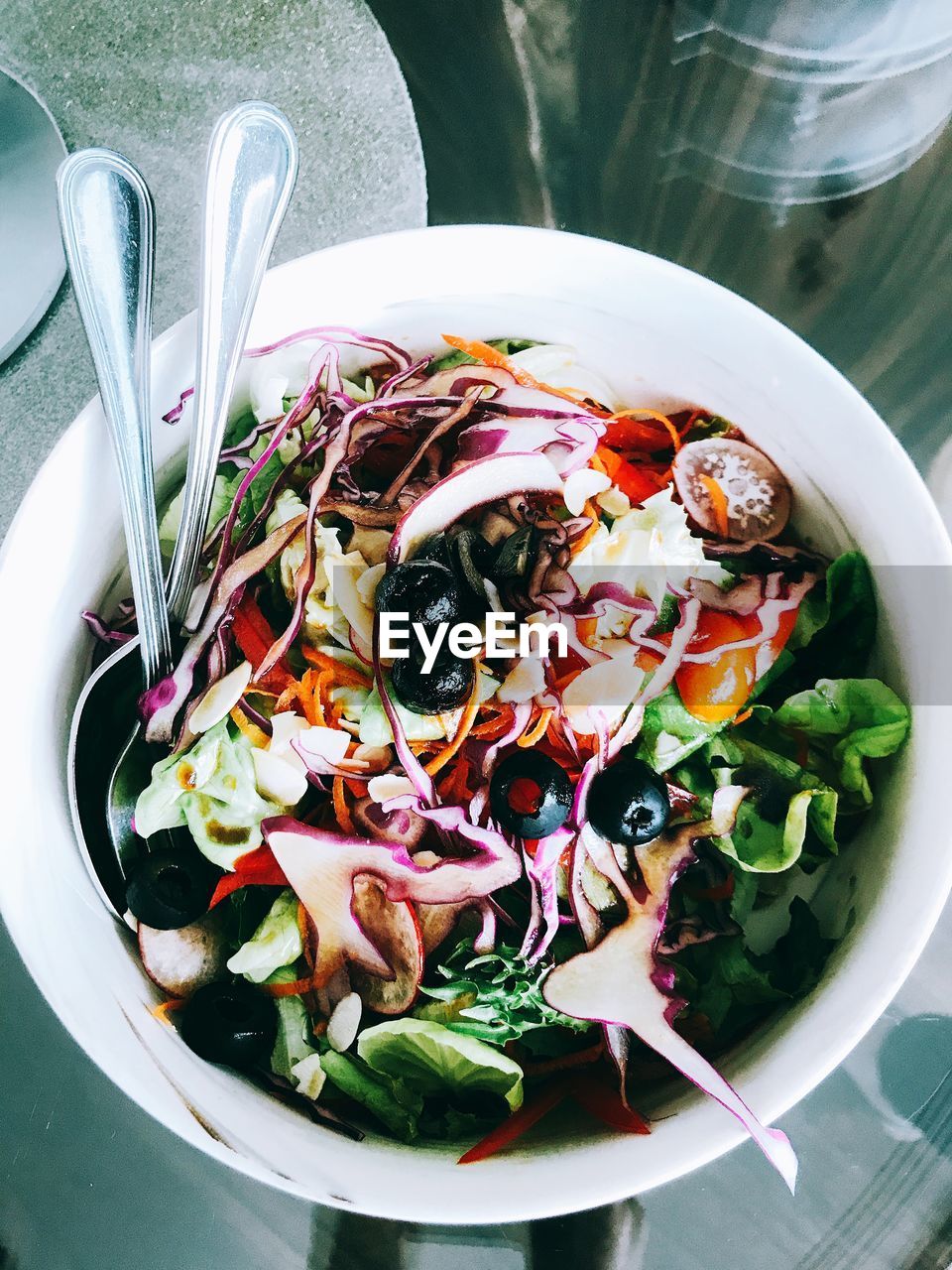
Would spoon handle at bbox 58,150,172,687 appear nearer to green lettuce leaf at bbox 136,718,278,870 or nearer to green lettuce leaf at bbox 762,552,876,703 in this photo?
green lettuce leaf at bbox 136,718,278,870

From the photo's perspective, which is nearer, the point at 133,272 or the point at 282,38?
the point at 133,272

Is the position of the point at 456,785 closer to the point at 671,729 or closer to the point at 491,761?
the point at 491,761

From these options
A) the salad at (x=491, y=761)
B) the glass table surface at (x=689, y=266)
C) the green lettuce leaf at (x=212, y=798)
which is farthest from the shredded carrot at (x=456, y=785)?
the glass table surface at (x=689, y=266)

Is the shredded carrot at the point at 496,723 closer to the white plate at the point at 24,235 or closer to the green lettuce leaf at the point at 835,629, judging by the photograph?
the green lettuce leaf at the point at 835,629

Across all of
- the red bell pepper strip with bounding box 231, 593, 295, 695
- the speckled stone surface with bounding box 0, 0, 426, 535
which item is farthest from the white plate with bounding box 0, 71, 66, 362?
the red bell pepper strip with bounding box 231, 593, 295, 695

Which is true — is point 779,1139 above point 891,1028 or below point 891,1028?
above

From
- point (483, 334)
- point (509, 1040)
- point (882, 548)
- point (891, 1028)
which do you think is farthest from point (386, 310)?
point (891, 1028)

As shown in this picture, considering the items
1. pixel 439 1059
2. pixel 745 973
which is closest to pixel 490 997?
pixel 439 1059

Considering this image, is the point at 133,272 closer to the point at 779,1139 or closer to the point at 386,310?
the point at 386,310
